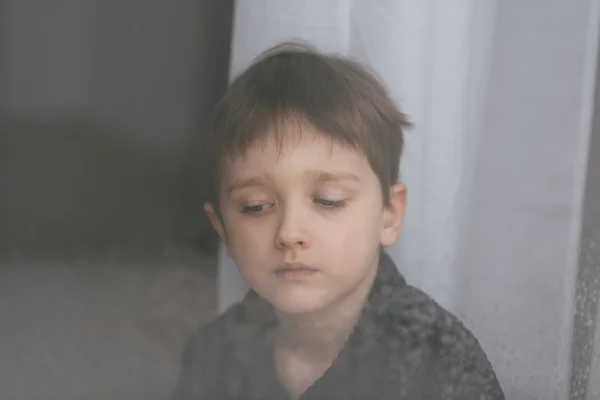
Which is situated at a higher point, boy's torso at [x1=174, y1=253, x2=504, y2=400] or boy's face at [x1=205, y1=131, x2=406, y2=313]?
boy's face at [x1=205, y1=131, x2=406, y2=313]

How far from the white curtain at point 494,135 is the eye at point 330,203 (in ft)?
0.28

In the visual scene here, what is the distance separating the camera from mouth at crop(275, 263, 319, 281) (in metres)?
0.65

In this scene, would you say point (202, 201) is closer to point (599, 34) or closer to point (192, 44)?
point (192, 44)

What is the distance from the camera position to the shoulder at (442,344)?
2.26 feet

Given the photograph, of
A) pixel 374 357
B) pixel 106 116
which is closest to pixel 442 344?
pixel 374 357

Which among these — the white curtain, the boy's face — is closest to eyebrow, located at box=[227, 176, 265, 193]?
the boy's face

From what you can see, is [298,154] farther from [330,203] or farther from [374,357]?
[374,357]

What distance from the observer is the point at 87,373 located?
2.27ft

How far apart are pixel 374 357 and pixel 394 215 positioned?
14 cm

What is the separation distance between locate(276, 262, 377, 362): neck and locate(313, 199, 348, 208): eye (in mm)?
84

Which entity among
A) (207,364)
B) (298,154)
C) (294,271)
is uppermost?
(298,154)

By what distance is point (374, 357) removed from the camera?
0.69m

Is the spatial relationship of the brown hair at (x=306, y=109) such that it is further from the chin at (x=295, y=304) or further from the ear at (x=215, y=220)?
the chin at (x=295, y=304)

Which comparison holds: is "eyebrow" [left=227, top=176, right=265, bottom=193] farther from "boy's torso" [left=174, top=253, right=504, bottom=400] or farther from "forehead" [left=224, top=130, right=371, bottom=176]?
"boy's torso" [left=174, top=253, right=504, bottom=400]
